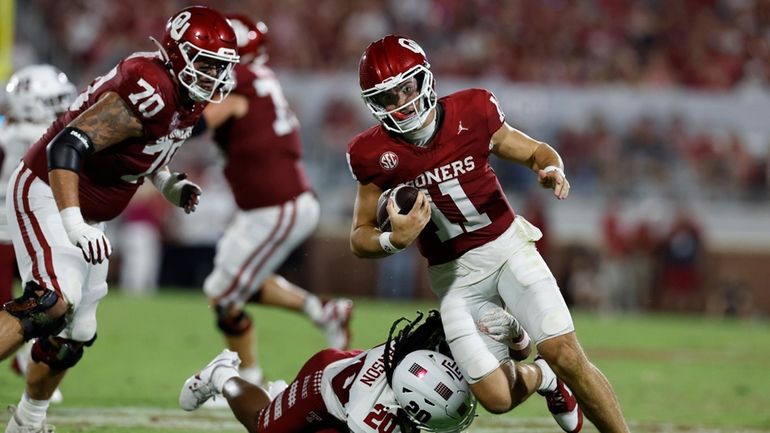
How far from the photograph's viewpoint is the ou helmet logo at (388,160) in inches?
201

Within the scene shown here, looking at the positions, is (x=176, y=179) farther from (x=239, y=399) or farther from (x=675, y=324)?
(x=675, y=324)

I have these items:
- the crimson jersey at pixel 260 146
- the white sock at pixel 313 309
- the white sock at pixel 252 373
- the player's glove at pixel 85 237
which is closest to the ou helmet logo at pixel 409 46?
the player's glove at pixel 85 237

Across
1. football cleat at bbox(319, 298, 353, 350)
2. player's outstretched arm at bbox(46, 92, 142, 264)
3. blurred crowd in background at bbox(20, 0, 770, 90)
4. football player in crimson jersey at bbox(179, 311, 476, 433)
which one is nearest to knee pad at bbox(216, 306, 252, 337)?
football cleat at bbox(319, 298, 353, 350)

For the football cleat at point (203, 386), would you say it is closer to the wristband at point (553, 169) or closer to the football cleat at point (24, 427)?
the football cleat at point (24, 427)

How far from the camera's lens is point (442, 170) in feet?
17.0

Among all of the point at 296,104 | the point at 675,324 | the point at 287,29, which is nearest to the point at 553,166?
the point at 675,324

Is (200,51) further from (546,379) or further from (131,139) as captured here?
(546,379)

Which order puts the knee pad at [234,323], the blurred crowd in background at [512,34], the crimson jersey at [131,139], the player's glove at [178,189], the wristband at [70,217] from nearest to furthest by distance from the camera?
the wristband at [70,217], the crimson jersey at [131,139], the player's glove at [178,189], the knee pad at [234,323], the blurred crowd in background at [512,34]

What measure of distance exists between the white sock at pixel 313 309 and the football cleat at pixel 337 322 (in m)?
0.02

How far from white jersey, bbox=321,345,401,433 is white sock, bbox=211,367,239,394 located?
610mm

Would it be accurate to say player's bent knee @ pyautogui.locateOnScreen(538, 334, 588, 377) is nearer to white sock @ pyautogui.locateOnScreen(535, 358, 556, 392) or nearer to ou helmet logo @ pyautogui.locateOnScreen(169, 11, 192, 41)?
white sock @ pyautogui.locateOnScreen(535, 358, 556, 392)

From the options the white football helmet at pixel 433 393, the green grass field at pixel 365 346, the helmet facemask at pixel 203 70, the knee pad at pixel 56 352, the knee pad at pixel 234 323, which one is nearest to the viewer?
the white football helmet at pixel 433 393

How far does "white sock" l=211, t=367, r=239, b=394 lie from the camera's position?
5.42m

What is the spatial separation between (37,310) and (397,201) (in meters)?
1.60
